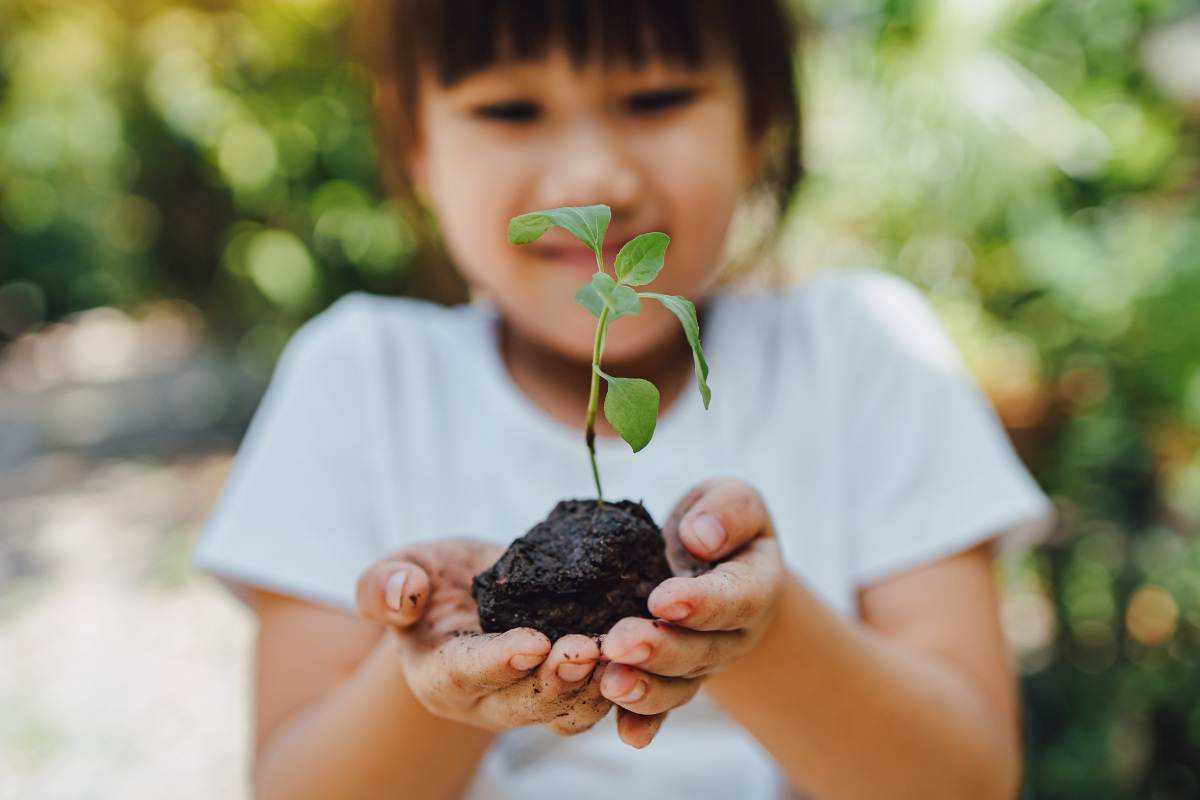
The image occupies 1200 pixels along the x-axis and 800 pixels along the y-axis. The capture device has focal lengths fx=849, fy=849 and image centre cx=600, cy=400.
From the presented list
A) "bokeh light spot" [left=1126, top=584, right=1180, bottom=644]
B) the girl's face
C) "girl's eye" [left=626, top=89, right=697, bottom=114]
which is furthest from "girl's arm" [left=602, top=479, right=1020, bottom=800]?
"bokeh light spot" [left=1126, top=584, right=1180, bottom=644]

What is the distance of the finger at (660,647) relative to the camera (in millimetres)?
863

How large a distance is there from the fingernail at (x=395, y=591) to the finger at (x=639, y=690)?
247mm

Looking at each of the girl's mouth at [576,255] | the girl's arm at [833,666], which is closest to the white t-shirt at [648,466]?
the girl's arm at [833,666]

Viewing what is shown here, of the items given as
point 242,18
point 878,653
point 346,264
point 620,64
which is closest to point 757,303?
point 620,64

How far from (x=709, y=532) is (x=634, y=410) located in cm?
19

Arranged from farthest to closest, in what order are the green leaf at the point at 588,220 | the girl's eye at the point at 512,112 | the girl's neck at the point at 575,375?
1. the girl's neck at the point at 575,375
2. the girl's eye at the point at 512,112
3. the green leaf at the point at 588,220

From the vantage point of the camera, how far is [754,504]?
106 cm

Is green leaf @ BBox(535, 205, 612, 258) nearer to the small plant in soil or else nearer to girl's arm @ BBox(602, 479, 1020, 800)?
the small plant in soil

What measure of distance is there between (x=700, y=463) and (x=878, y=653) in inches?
23.2

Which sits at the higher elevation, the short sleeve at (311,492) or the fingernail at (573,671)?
the fingernail at (573,671)

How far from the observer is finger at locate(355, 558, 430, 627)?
3.15 feet

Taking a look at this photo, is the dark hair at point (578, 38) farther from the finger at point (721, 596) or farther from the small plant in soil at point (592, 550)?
the finger at point (721, 596)

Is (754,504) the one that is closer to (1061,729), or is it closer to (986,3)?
(1061,729)

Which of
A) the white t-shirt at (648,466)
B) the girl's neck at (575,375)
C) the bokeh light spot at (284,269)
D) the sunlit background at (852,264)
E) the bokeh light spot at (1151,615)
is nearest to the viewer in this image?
the white t-shirt at (648,466)
